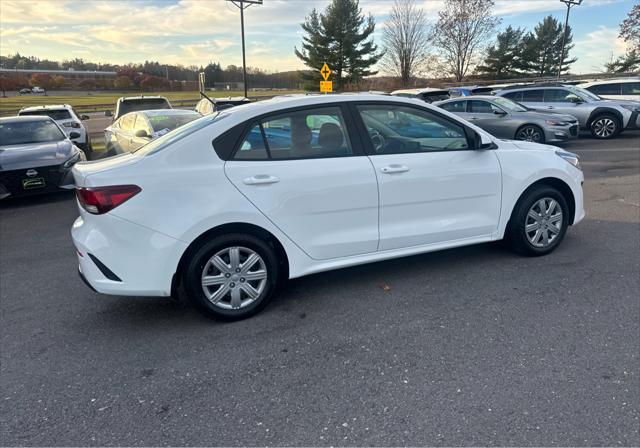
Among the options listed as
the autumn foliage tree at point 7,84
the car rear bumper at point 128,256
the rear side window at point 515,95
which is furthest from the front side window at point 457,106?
the autumn foliage tree at point 7,84

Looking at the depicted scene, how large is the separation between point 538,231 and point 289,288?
8.18ft

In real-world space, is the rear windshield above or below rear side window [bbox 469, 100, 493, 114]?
below

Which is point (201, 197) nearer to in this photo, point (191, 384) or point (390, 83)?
point (191, 384)

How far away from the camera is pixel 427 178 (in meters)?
4.02

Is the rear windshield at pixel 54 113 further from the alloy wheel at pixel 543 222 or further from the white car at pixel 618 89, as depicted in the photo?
the white car at pixel 618 89

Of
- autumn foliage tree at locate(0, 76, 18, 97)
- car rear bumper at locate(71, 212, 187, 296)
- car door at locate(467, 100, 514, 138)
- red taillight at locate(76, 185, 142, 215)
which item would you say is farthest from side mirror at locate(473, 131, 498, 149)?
autumn foliage tree at locate(0, 76, 18, 97)

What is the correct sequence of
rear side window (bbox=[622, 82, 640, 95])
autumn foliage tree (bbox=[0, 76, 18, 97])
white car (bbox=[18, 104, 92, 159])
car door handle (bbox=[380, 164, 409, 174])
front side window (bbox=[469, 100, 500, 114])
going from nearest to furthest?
1. car door handle (bbox=[380, 164, 409, 174])
2. white car (bbox=[18, 104, 92, 159])
3. front side window (bbox=[469, 100, 500, 114])
4. rear side window (bbox=[622, 82, 640, 95])
5. autumn foliage tree (bbox=[0, 76, 18, 97])

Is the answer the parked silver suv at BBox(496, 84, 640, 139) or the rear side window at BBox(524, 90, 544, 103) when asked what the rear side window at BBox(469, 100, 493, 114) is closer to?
the parked silver suv at BBox(496, 84, 640, 139)

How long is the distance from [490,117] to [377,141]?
991 centimetres

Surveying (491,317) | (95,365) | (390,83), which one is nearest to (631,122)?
(491,317)

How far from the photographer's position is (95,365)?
308cm

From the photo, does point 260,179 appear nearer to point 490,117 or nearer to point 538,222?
point 538,222

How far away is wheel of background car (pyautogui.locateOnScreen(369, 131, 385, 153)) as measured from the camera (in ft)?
12.8

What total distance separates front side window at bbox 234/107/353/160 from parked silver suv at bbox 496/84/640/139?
11.3m
